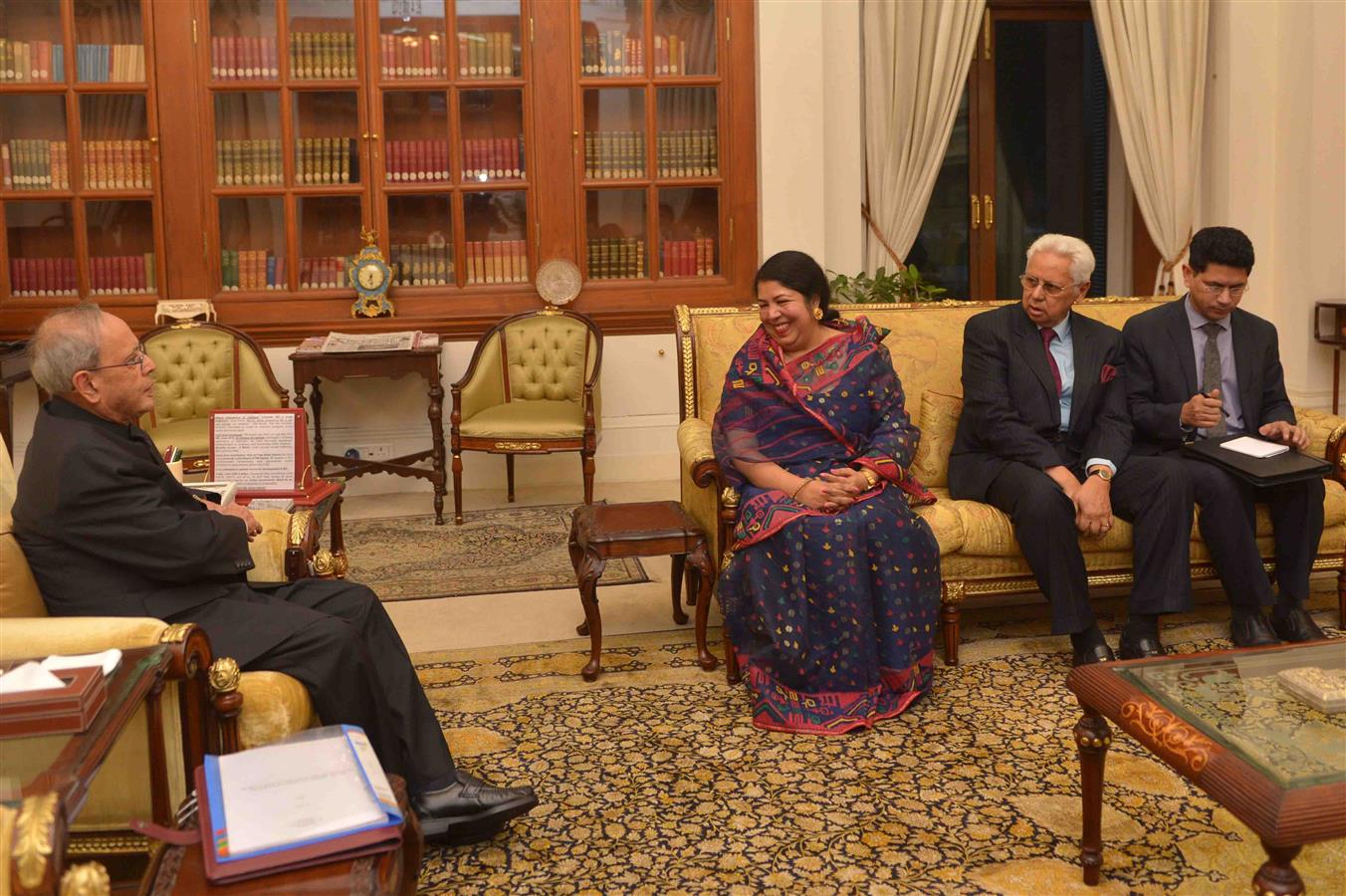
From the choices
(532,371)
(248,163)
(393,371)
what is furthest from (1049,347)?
(248,163)

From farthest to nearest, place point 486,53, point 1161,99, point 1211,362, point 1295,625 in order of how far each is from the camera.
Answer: point 1161,99 < point 486,53 < point 1211,362 < point 1295,625

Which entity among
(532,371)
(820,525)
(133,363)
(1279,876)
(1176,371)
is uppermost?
(133,363)

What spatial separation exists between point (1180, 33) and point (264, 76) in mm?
5081

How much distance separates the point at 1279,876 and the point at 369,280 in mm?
5589

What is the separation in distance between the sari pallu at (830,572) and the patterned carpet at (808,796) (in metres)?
0.12

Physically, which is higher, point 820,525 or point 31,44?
point 31,44

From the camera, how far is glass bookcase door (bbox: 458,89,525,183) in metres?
6.98

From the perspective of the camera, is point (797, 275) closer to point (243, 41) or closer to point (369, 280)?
point (369, 280)

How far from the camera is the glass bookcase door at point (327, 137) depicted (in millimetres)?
6844

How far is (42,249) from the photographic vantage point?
6816 millimetres

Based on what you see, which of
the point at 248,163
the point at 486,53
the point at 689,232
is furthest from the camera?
the point at 689,232

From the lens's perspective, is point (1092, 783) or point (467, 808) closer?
point (1092, 783)

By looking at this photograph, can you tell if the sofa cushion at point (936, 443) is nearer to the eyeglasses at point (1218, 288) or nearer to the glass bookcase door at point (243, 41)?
the eyeglasses at point (1218, 288)

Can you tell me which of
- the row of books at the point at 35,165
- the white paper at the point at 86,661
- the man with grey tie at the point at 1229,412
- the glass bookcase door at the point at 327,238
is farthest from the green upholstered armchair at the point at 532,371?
the white paper at the point at 86,661
